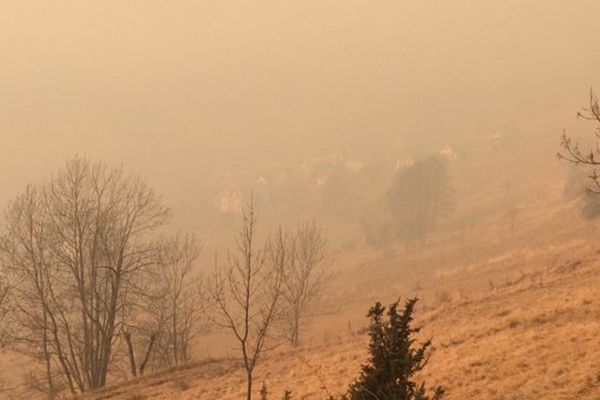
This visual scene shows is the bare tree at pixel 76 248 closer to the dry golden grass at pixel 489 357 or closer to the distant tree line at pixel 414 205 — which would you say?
the dry golden grass at pixel 489 357

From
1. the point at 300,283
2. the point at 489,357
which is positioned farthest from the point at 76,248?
the point at 489,357

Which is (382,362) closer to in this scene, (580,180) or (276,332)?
(276,332)

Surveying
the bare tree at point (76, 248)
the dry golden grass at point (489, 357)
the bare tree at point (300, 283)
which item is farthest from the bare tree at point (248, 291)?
the bare tree at point (76, 248)

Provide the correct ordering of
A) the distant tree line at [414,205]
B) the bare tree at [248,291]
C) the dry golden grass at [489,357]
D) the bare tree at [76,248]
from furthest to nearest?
the distant tree line at [414,205] < the bare tree at [76,248] < the dry golden grass at [489,357] < the bare tree at [248,291]

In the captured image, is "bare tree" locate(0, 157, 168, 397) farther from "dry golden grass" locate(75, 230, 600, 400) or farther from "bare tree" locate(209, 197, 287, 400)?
"bare tree" locate(209, 197, 287, 400)

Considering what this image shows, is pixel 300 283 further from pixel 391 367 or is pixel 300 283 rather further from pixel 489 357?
pixel 391 367

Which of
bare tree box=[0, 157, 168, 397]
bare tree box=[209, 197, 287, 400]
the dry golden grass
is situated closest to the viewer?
bare tree box=[209, 197, 287, 400]

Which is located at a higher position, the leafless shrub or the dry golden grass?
the leafless shrub

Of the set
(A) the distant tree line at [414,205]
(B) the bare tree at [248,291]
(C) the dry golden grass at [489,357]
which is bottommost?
(C) the dry golden grass at [489,357]

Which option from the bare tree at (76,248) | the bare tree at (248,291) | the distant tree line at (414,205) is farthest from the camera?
the distant tree line at (414,205)

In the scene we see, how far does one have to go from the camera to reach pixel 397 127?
565 feet

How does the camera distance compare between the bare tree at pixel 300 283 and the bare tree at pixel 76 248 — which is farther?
the bare tree at pixel 300 283

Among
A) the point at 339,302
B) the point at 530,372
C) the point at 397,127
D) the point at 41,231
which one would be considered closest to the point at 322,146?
the point at 397,127

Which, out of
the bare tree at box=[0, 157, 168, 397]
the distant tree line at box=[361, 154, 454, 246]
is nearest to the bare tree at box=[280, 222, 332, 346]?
the bare tree at box=[0, 157, 168, 397]
